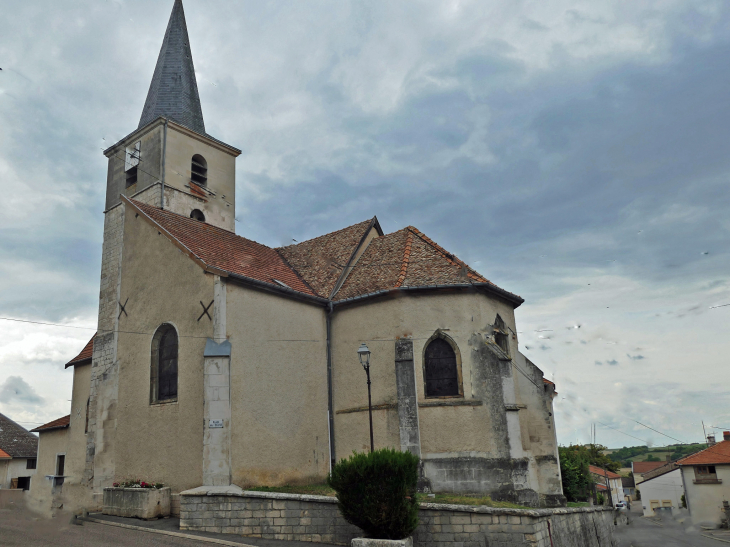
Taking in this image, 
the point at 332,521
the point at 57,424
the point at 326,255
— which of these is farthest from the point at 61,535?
the point at 57,424

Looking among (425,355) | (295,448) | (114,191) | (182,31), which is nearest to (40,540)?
(295,448)

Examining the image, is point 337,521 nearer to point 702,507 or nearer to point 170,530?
point 170,530

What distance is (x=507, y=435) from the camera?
15219 millimetres

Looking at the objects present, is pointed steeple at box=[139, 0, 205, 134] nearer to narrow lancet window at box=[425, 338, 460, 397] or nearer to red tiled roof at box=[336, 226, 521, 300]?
red tiled roof at box=[336, 226, 521, 300]

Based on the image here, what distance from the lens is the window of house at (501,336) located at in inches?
680

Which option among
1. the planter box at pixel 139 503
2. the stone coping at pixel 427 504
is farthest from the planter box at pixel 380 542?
the planter box at pixel 139 503

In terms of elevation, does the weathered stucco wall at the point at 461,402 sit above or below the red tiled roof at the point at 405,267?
below

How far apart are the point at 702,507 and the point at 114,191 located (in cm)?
4545

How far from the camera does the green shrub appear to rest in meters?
9.90

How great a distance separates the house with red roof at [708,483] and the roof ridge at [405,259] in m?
35.5

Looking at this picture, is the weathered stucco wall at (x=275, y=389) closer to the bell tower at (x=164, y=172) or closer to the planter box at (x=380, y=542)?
the bell tower at (x=164, y=172)

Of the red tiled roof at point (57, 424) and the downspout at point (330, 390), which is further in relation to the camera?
the red tiled roof at point (57, 424)

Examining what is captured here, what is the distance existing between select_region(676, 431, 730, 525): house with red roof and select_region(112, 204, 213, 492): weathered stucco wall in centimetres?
4128

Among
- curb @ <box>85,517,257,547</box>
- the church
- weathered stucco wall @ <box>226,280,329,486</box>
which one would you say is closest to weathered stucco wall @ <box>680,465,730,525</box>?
the church
